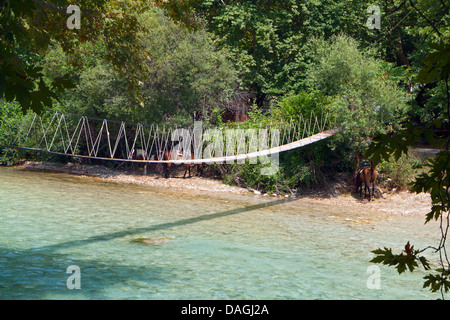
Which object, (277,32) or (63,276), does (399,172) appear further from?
(63,276)

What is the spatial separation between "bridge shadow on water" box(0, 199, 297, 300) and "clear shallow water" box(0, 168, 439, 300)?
11 millimetres

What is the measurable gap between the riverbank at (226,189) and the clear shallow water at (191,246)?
0.94 m

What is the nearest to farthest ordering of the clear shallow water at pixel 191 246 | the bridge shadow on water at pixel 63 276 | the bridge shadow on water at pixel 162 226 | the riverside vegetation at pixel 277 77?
the bridge shadow on water at pixel 63 276, the clear shallow water at pixel 191 246, the bridge shadow on water at pixel 162 226, the riverside vegetation at pixel 277 77

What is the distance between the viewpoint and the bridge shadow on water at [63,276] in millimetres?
5117

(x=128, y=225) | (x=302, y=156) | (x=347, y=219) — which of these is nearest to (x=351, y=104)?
(x=302, y=156)

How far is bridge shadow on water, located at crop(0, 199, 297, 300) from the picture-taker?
16.8 ft

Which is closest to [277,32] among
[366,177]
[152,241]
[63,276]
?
[366,177]

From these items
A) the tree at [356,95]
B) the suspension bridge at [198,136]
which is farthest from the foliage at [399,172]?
the suspension bridge at [198,136]

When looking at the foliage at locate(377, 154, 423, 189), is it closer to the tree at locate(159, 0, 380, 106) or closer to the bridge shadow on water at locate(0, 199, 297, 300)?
the tree at locate(159, 0, 380, 106)

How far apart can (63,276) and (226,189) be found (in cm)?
919

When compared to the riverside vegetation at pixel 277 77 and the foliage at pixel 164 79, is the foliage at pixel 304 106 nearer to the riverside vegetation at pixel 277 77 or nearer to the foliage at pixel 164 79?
the riverside vegetation at pixel 277 77

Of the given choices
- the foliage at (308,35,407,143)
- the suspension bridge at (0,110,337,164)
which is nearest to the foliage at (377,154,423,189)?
the foliage at (308,35,407,143)

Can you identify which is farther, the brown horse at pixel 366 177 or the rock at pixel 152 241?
the brown horse at pixel 366 177
